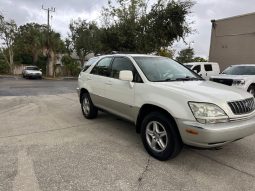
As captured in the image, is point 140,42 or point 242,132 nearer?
point 242,132

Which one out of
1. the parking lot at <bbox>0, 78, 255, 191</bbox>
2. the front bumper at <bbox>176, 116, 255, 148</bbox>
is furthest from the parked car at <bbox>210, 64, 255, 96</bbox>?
the front bumper at <bbox>176, 116, 255, 148</bbox>

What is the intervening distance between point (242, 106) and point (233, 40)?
16.7 metres

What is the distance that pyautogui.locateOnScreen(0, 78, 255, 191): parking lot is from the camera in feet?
10.4

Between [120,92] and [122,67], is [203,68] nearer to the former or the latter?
[122,67]

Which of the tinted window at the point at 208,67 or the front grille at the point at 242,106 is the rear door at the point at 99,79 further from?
the tinted window at the point at 208,67

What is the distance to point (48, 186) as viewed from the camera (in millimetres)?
3059

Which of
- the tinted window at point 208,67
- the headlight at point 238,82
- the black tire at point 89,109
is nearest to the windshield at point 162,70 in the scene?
the black tire at point 89,109

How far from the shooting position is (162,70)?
4.70 meters

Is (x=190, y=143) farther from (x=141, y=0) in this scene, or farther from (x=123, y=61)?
(x=141, y=0)

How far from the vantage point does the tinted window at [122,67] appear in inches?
175

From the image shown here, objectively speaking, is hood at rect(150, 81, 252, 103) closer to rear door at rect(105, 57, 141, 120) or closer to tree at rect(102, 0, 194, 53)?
rear door at rect(105, 57, 141, 120)

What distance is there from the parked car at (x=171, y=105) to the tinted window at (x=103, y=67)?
0.22ft

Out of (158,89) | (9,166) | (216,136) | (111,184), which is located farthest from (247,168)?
(9,166)

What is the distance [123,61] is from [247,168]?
2905mm
